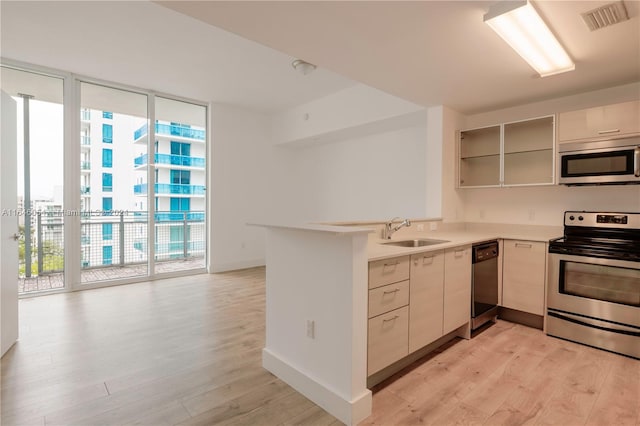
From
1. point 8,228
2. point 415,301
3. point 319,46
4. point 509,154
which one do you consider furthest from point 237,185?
point 415,301

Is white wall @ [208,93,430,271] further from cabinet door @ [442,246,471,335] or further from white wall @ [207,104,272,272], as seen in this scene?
cabinet door @ [442,246,471,335]

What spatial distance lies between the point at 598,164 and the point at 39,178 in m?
6.19

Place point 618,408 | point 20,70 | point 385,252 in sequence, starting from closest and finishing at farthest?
point 618,408 < point 385,252 < point 20,70

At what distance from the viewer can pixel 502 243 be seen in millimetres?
3246

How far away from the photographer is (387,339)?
2.02m

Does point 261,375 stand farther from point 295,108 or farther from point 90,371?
point 295,108

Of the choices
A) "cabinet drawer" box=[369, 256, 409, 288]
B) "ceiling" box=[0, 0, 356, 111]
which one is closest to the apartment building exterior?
"ceiling" box=[0, 0, 356, 111]

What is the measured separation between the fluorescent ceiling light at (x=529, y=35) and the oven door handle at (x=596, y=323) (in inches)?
80.6

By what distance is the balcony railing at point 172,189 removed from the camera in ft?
16.2

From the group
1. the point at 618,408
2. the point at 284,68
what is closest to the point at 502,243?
the point at 618,408

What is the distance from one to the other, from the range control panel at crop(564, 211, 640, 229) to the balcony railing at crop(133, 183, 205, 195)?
16.7 ft

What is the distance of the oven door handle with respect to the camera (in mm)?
2477

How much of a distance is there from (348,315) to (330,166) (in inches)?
179

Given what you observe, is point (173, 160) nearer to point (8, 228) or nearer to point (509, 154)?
point (8, 228)
